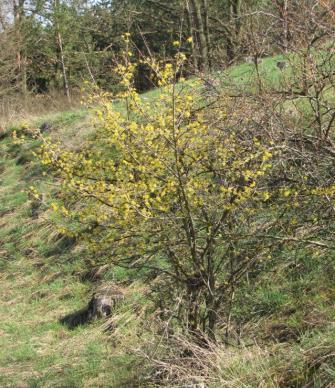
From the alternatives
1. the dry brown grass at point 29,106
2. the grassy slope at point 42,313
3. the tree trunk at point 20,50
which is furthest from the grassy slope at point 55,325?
the tree trunk at point 20,50

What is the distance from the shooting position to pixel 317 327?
4.23m

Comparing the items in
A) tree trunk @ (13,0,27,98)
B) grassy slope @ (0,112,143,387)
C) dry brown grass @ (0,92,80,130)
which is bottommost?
grassy slope @ (0,112,143,387)

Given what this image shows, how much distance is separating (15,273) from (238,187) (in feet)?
18.8

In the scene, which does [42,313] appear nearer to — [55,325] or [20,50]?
[55,325]

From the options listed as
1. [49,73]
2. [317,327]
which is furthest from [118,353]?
[49,73]

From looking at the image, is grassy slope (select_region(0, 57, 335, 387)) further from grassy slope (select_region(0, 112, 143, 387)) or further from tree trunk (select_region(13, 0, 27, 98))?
tree trunk (select_region(13, 0, 27, 98))

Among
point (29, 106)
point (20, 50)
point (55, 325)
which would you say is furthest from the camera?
point (20, 50)

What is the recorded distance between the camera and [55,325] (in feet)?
21.9

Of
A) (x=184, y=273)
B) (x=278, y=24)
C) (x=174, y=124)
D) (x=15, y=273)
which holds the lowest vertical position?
(x=15, y=273)

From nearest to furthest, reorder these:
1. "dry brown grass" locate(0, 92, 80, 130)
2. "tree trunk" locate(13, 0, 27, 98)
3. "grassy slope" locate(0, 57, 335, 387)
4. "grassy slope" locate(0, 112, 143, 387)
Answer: "grassy slope" locate(0, 57, 335, 387) → "grassy slope" locate(0, 112, 143, 387) → "dry brown grass" locate(0, 92, 80, 130) → "tree trunk" locate(13, 0, 27, 98)

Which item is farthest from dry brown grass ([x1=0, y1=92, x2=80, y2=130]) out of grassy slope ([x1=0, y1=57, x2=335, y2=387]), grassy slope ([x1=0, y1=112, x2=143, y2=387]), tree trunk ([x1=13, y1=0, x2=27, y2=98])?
grassy slope ([x1=0, y1=57, x2=335, y2=387])

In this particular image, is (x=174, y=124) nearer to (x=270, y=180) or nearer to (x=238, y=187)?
(x=238, y=187)

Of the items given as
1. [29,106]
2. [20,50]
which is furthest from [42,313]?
[20,50]

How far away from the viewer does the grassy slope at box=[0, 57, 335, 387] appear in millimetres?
3727
